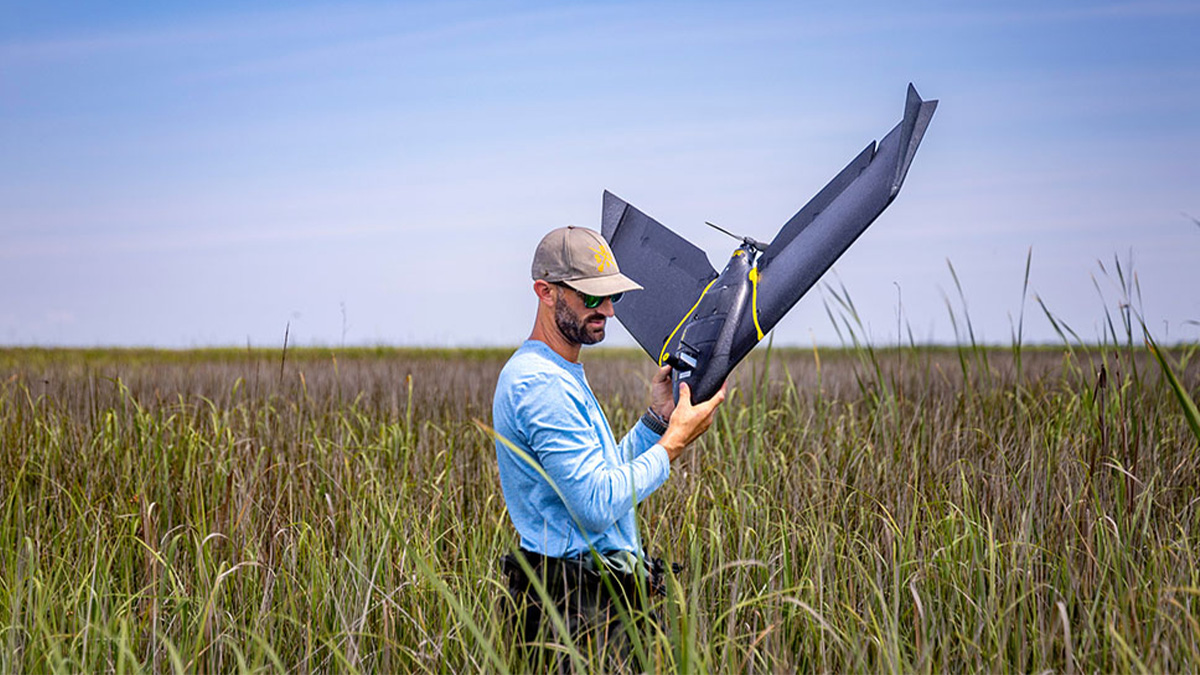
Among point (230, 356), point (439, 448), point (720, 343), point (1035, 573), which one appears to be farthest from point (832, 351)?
point (720, 343)

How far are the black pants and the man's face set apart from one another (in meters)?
0.59

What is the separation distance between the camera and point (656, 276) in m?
2.92

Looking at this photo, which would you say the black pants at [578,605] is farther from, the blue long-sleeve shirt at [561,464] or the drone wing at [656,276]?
the drone wing at [656,276]

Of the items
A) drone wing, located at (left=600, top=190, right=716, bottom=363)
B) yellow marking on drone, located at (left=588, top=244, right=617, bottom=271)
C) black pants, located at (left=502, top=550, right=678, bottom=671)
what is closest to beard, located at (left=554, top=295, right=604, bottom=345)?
yellow marking on drone, located at (left=588, top=244, right=617, bottom=271)

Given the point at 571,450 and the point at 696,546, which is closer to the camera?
the point at 571,450

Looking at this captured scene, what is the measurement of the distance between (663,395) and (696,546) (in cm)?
64

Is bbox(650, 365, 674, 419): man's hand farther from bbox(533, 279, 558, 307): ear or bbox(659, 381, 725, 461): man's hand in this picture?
bbox(533, 279, 558, 307): ear

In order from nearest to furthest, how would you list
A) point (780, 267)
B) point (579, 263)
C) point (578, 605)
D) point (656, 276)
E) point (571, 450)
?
point (571, 450), point (579, 263), point (578, 605), point (780, 267), point (656, 276)

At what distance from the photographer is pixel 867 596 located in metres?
3.21

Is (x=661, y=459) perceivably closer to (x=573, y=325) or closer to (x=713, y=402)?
(x=713, y=402)

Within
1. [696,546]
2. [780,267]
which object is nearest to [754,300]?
[780,267]

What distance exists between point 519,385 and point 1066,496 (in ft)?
10.7

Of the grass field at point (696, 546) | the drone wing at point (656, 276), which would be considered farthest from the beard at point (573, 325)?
the grass field at point (696, 546)

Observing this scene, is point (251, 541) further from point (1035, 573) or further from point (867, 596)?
point (1035, 573)
